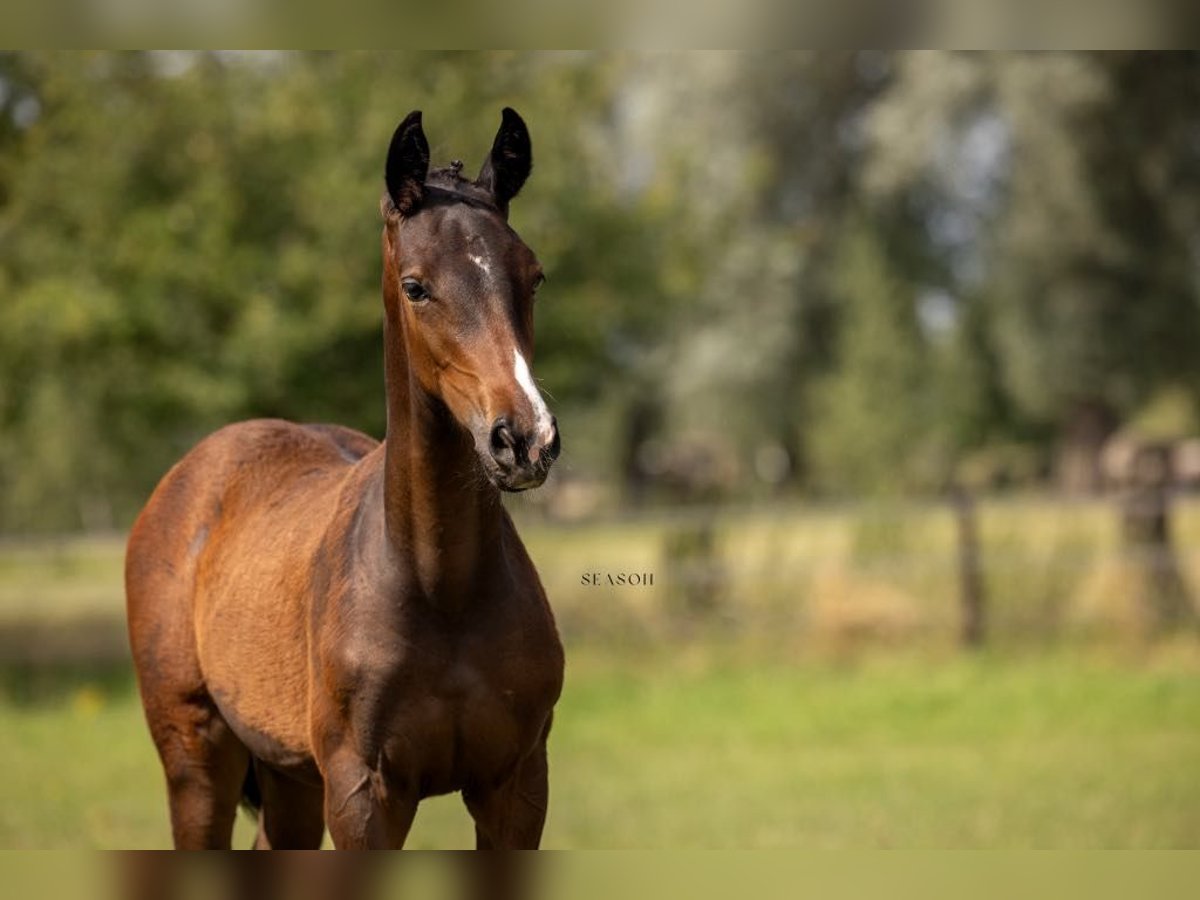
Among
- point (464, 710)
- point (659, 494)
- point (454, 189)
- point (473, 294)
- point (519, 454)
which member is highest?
point (454, 189)

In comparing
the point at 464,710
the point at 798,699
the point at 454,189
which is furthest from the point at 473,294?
the point at 798,699

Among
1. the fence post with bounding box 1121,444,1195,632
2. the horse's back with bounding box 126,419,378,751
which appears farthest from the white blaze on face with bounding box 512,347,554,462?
the fence post with bounding box 1121,444,1195,632

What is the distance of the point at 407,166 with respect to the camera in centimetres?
300

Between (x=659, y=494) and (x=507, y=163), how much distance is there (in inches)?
662

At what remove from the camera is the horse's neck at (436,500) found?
10.2 ft

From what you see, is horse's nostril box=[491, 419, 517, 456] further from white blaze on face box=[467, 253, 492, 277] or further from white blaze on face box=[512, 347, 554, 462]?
white blaze on face box=[467, 253, 492, 277]

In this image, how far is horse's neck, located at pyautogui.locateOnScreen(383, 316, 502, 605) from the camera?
123 inches

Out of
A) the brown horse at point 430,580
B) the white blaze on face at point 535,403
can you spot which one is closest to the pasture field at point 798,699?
the brown horse at point 430,580

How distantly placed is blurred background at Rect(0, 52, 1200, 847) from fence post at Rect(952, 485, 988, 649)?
0.04m

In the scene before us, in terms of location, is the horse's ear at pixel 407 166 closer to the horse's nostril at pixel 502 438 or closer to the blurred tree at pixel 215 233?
the horse's nostril at pixel 502 438

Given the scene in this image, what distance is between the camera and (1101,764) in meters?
9.37

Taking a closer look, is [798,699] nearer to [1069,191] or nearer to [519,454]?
[519,454]

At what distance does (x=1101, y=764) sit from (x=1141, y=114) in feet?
32.5

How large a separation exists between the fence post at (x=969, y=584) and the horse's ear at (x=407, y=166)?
10.7 meters
